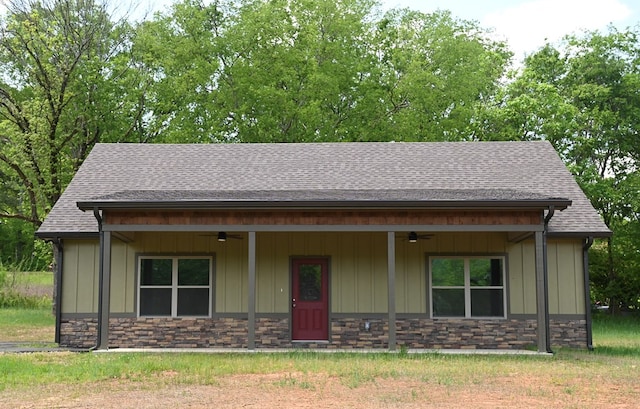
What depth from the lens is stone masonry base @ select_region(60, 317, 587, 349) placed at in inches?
619

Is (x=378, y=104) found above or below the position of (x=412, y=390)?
above

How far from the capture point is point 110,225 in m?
14.4

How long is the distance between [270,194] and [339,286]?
2.66m

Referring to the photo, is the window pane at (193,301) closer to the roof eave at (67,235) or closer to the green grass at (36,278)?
the roof eave at (67,235)

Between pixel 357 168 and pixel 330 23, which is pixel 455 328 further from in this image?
pixel 330 23

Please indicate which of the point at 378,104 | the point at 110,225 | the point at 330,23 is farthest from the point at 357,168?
the point at 330,23

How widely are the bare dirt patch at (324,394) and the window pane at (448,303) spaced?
5.09m

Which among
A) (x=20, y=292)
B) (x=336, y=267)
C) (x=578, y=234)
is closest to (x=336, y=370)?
(x=336, y=267)

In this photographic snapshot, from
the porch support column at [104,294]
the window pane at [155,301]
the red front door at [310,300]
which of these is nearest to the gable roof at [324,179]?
the porch support column at [104,294]

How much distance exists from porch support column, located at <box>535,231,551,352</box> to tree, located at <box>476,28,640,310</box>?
14787 millimetres

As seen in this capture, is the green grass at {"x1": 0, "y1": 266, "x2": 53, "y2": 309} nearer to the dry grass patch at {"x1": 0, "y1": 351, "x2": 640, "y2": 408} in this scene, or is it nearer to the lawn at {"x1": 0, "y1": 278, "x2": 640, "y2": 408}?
the lawn at {"x1": 0, "y1": 278, "x2": 640, "y2": 408}

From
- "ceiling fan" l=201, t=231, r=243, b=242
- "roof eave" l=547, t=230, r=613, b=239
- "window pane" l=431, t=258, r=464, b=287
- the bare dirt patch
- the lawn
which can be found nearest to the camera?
the bare dirt patch

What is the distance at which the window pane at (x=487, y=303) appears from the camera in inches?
627

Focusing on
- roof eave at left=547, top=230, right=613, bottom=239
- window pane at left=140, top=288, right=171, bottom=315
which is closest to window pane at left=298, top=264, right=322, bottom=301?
window pane at left=140, top=288, right=171, bottom=315
